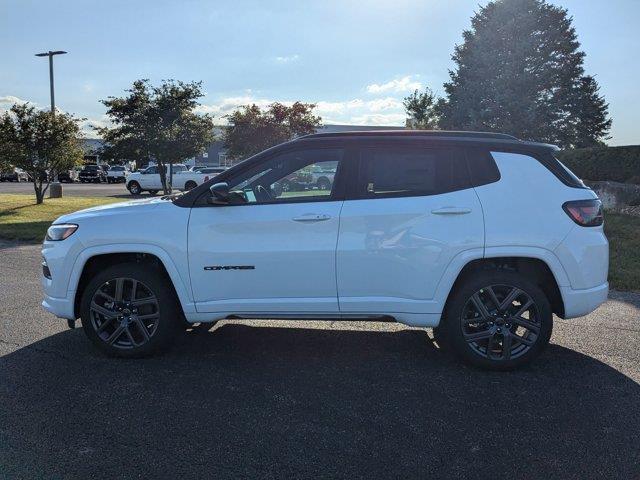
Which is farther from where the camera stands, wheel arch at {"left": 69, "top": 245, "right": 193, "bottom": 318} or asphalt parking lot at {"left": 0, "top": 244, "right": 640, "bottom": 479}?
wheel arch at {"left": 69, "top": 245, "right": 193, "bottom": 318}

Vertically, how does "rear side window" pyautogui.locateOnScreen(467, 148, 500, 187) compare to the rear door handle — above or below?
A: above

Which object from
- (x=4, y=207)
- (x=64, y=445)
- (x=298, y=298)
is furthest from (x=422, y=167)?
(x=4, y=207)

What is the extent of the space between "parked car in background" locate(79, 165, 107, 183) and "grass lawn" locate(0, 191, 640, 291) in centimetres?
2975

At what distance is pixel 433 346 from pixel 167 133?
1458cm

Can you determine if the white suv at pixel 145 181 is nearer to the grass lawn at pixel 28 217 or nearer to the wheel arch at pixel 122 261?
the grass lawn at pixel 28 217

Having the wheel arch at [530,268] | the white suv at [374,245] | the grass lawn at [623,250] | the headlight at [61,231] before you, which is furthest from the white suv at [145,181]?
the wheel arch at [530,268]

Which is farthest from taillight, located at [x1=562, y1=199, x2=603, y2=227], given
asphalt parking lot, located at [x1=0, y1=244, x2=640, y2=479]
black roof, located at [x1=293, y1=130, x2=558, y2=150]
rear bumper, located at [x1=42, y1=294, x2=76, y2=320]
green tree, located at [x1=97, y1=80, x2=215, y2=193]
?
green tree, located at [x1=97, y1=80, x2=215, y2=193]

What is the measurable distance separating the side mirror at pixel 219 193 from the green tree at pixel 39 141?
53.2ft

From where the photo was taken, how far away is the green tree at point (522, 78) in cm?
2323

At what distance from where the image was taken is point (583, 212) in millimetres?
4137

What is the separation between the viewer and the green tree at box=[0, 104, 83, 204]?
57.2ft

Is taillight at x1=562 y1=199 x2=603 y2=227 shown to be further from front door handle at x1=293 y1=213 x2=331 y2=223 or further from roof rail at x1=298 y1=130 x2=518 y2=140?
front door handle at x1=293 y1=213 x2=331 y2=223

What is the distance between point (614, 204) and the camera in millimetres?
12469

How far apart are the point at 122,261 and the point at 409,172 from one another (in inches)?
98.3
